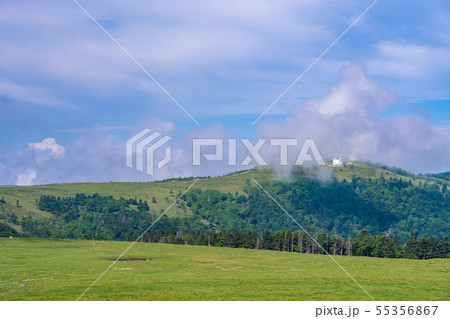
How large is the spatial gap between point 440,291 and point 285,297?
67.7ft

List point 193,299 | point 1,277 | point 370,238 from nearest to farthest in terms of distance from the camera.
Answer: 1. point 193,299
2. point 1,277
3. point 370,238

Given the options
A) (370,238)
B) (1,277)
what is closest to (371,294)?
(1,277)

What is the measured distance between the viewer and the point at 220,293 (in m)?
59.3

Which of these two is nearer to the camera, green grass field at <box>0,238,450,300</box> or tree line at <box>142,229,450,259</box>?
green grass field at <box>0,238,450,300</box>

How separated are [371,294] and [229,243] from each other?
12668 cm

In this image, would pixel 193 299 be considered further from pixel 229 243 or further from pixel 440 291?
pixel 229 243

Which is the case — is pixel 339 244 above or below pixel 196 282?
below

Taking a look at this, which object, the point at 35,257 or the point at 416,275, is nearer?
the point at 416,275

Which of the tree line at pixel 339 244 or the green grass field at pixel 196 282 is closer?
the green grass field at pixel 196 282

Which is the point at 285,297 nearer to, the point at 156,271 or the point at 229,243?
the point at 156,271

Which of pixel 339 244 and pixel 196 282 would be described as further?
pixel 339 244

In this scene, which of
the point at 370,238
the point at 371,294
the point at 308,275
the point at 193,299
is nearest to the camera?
the point at 193,299

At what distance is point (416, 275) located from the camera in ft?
275
